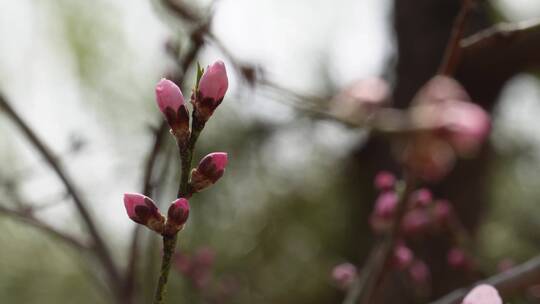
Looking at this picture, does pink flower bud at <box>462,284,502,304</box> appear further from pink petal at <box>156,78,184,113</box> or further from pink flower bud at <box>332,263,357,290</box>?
pink flower bud at <box>332,263,357,290</box>

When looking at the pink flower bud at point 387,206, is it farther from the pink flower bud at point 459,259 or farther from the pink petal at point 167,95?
the pink petal at point 167,95

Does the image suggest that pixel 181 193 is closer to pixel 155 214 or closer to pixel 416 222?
pixel 155 214

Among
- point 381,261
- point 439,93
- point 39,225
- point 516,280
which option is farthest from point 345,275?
point 439,93

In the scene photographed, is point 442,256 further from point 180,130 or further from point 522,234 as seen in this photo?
point 180,130

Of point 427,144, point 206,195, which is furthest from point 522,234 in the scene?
point 427,144

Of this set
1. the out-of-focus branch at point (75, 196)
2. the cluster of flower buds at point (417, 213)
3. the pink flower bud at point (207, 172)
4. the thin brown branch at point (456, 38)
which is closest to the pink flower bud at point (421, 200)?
the cluster of flower buds at point (417, 213)
